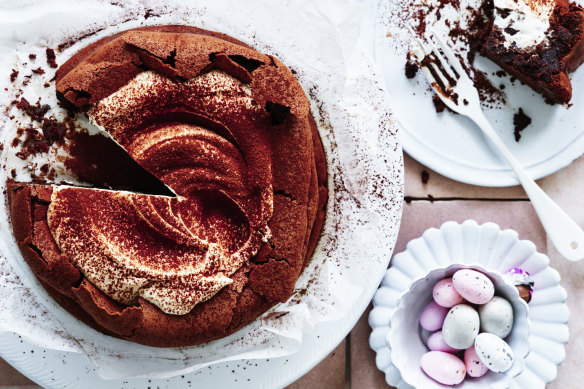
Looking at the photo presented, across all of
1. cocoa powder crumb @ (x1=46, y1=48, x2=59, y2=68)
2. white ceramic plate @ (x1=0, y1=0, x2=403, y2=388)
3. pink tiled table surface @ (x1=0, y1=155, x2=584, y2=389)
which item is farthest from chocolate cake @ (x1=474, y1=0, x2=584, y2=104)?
cocoa powder crumb @ (x1=46, y1=48, x2=59, y2=68)

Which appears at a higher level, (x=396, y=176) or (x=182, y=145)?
(x=182, y=145)

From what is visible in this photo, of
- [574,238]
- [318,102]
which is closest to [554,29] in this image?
[574,238]

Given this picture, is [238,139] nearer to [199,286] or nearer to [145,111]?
[145,111]

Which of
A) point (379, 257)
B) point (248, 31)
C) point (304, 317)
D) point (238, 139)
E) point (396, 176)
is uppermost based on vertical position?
point (248, 31)

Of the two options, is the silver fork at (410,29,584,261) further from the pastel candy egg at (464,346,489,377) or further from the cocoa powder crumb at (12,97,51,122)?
the cocoa powder crumb at (12,97,51,122)

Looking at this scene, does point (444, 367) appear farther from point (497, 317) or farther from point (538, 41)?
point (538, 41)

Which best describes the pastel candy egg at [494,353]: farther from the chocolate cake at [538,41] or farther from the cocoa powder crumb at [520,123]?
the chocolate cake at [538,41]
